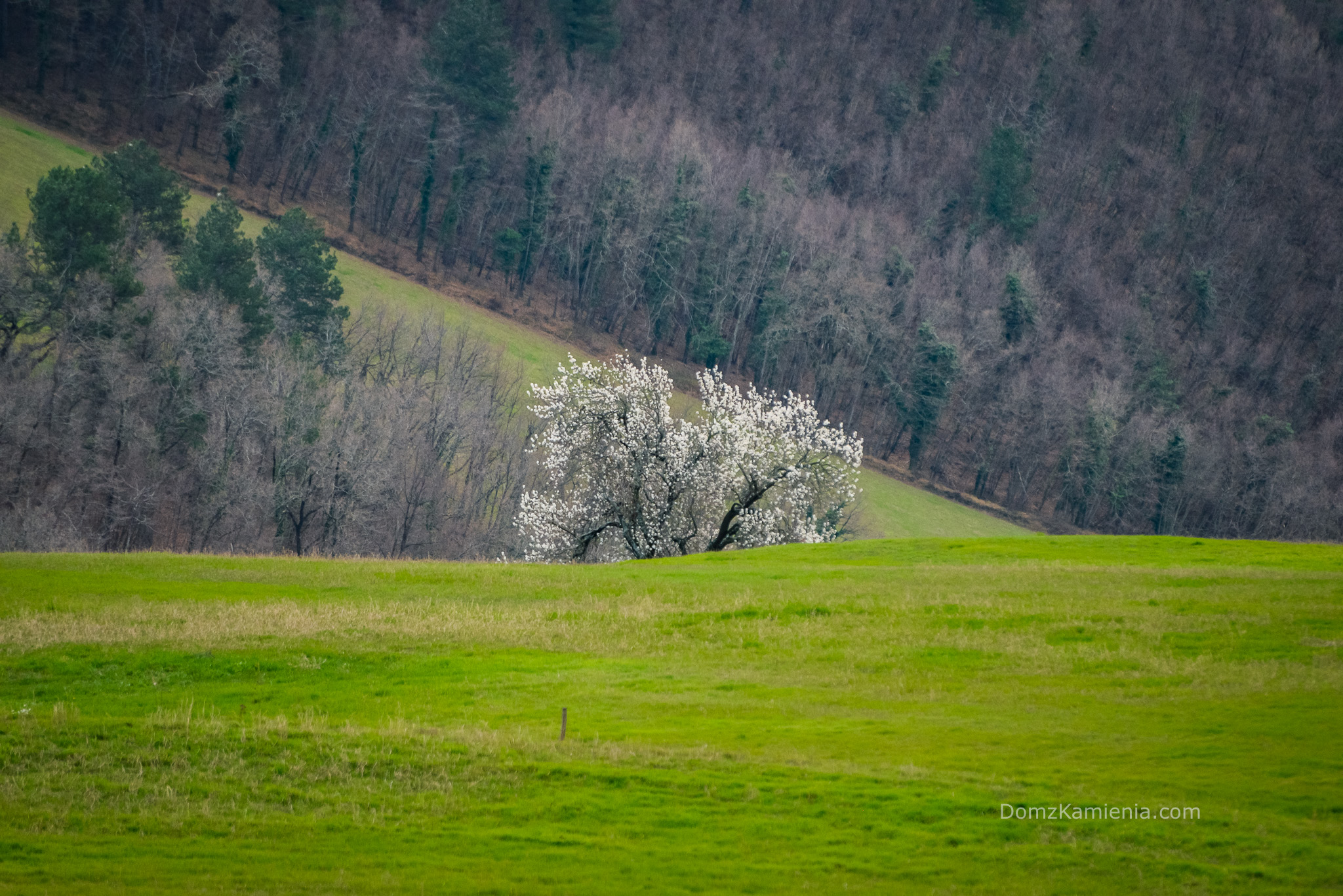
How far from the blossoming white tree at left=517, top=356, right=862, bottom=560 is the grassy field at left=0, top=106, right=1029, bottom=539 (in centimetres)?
3866

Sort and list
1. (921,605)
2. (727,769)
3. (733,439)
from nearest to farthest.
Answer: (727,769) < (921,605) < (733,439)

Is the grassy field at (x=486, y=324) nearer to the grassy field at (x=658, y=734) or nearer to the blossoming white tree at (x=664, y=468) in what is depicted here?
the blossoming white tree at (x=664, y=468)

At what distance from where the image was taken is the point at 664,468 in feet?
175

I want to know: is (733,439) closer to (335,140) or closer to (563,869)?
(563,869)

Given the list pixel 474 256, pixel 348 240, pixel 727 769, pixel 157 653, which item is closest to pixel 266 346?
pixel 348 240

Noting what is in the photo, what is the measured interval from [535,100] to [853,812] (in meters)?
144

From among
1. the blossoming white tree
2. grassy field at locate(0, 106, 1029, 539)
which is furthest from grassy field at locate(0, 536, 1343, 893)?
grassy field at locate(0, 106, 1029, 539)

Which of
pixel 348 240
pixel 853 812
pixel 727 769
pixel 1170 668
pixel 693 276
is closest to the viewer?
pixel 853 812

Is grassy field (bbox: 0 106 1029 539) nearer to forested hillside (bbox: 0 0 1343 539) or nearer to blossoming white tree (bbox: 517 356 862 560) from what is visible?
forested hillside (bbox: 0 0 1343 539)

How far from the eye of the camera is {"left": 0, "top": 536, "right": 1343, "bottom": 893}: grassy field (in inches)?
654

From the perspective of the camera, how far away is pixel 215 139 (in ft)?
390

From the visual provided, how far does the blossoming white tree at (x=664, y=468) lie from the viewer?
53.8m

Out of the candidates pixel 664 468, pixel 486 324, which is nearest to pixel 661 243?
pixel 486 324

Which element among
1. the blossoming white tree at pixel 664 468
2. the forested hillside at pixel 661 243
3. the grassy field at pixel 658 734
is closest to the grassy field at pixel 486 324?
the forested hillside at pixel 661 243
